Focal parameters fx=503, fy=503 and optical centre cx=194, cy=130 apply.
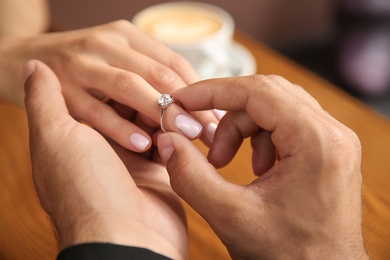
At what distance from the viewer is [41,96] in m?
0.60

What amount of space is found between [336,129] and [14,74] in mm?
544

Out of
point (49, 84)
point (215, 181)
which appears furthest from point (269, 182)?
point (49, 84)

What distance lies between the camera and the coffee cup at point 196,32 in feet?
2.73

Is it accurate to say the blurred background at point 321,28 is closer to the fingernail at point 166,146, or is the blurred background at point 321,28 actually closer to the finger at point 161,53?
the finger at point 161,53

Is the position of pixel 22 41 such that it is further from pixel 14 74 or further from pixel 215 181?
pixel 215 181

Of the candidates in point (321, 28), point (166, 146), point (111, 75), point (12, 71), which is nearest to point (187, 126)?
point (166, 146)

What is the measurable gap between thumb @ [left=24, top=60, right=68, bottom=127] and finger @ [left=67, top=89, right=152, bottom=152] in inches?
1.9

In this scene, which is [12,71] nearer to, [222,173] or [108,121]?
[108,121]

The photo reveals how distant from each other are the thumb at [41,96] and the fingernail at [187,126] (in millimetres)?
125

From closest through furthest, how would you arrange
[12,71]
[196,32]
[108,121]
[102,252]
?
[102,252] → [108,121] → [12,71] → [196,32]

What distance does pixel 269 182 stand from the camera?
0.46 metres

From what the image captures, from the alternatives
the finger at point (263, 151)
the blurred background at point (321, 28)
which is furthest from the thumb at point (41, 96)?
the blurred background at point (321, 28)

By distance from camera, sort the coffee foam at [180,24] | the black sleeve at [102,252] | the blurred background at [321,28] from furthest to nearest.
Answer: the blurred background at [321,28] < the coffee foam at [180,24] < the black sleeve at [102,252]

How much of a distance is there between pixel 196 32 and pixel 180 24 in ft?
0.15
